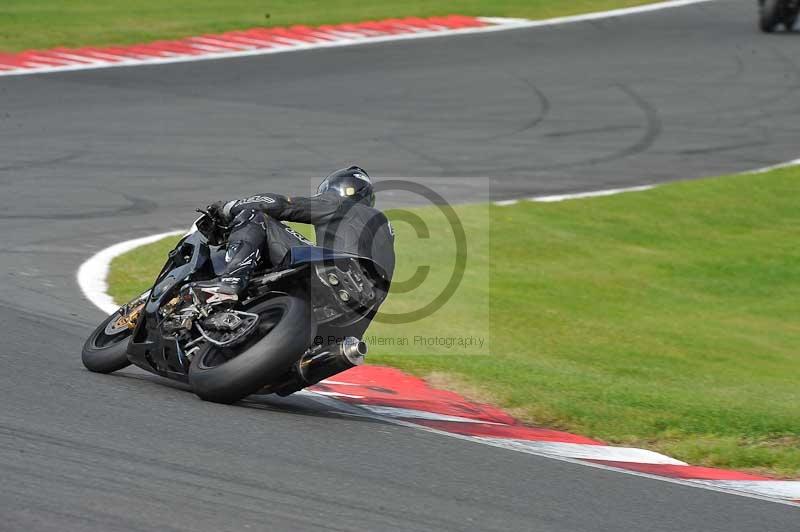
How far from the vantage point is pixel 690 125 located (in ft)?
68.1

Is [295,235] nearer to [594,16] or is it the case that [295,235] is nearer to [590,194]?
[590,194]

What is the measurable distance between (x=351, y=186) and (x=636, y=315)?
527cm

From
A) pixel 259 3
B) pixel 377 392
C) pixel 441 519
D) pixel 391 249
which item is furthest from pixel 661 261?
pixel 259 3

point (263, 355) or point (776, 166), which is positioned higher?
point (263, 355)

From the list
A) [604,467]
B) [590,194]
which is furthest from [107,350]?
[590,194]

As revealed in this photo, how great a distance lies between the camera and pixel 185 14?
26.3 meters

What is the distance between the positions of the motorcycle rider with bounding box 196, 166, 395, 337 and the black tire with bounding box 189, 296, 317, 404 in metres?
0.25

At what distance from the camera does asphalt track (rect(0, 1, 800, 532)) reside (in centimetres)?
527

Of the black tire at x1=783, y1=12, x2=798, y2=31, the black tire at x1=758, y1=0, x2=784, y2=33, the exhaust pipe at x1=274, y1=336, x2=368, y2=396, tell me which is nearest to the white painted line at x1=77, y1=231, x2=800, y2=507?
the exhaust pipe at x1=274, y1=336, x2=368, y2=396

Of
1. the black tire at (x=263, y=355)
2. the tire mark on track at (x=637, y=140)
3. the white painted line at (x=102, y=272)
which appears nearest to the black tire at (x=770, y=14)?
the tire mark on track at (x=637, y=140)

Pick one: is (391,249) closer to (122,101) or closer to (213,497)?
(213,497)

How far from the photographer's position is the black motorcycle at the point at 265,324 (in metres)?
6.55

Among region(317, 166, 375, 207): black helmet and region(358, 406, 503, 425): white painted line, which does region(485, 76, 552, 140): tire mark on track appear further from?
region(317, 166, 375, 207): black helmet

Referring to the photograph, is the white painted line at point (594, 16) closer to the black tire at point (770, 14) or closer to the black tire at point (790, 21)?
the black tire at point (770, 14)
